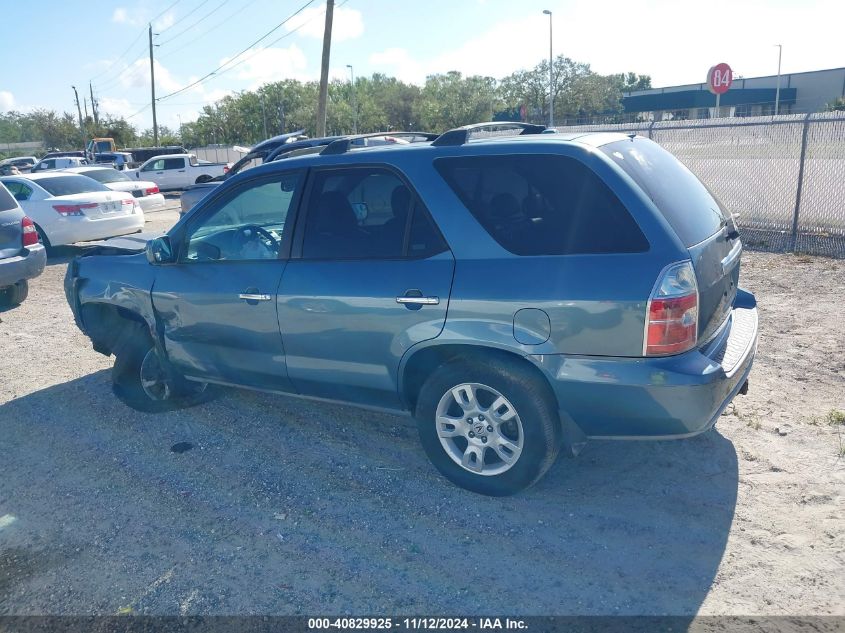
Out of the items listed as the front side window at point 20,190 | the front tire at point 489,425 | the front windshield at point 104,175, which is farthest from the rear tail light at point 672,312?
the front windshield at point 104,175

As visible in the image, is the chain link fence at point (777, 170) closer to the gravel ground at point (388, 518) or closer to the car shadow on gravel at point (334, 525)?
the gravel ground at point (388, 518)

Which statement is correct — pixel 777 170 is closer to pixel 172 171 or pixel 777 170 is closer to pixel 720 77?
pixel 720 77

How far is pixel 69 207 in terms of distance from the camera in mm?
12500

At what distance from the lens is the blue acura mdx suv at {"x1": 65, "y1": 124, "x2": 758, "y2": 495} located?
339 centimetres

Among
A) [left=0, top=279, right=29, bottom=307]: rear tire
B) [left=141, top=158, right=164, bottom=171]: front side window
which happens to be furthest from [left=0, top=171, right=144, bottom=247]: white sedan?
[left=141, top=158, right=164, bottom=171]: front side window

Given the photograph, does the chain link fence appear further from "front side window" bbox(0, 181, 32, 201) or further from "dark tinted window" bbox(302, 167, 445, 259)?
"front side window" bbox(0, 181, 32, 201)

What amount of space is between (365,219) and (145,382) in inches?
94.8

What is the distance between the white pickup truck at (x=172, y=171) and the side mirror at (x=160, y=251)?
24.8 m

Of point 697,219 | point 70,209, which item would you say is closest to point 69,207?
point 70,209

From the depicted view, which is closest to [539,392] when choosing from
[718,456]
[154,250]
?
[718,456]

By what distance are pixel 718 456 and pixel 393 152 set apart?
2.70 metres

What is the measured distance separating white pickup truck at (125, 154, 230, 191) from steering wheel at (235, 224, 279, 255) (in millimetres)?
24906

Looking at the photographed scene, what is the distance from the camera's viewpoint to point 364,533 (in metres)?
3.69

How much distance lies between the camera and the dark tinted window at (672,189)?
141 inches
